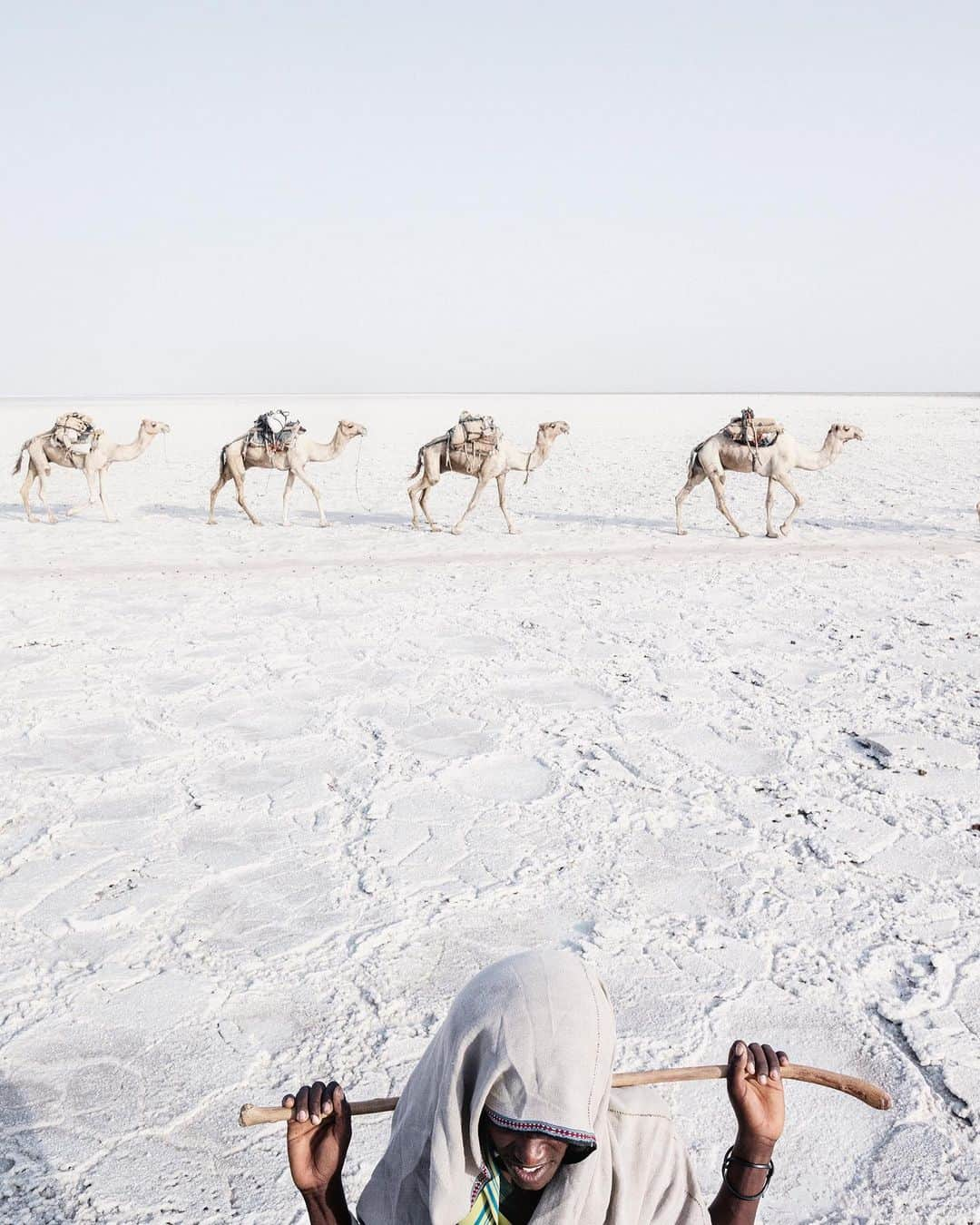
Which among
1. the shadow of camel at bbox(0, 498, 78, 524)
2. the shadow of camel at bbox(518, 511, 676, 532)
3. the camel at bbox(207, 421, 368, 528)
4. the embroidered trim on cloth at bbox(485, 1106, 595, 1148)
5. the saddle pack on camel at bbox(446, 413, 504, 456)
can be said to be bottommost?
the embroidered trim on cloth at bbox(485, 1106, 595, 1148)

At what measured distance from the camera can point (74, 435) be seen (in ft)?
47.6

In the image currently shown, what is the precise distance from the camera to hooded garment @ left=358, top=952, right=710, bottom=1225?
4.82 ft

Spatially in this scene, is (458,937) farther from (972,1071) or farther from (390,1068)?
(972,1071)

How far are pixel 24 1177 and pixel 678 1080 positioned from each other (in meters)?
1.94

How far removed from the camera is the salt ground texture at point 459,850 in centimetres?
300

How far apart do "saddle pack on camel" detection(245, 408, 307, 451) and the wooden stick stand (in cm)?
1307

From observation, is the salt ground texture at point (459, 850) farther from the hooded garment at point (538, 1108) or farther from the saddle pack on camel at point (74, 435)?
the saddle pack on camel at point (74, 435)

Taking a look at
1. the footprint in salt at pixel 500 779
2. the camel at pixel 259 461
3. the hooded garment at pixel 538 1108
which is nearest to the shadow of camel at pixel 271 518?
the camel at pixel 259 461

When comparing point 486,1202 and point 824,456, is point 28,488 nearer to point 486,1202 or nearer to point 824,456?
point 824,456

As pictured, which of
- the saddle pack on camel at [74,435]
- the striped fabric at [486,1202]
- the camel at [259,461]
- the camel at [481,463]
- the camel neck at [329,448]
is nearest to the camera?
the striped fabric at [486,1202]

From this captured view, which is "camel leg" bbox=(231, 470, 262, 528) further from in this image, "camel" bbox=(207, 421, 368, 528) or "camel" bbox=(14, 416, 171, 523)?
"camel" bbox=(14, 416, 171, 523)

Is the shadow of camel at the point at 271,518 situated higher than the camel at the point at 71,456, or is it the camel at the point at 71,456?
the camel at the point at 71,456

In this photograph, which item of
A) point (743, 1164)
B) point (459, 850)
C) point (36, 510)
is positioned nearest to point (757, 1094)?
point (743, 1164)

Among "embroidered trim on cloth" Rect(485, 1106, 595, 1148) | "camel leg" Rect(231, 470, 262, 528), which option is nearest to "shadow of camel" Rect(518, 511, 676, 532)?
"camel leg" Rect(231, 470, 262, 528)
